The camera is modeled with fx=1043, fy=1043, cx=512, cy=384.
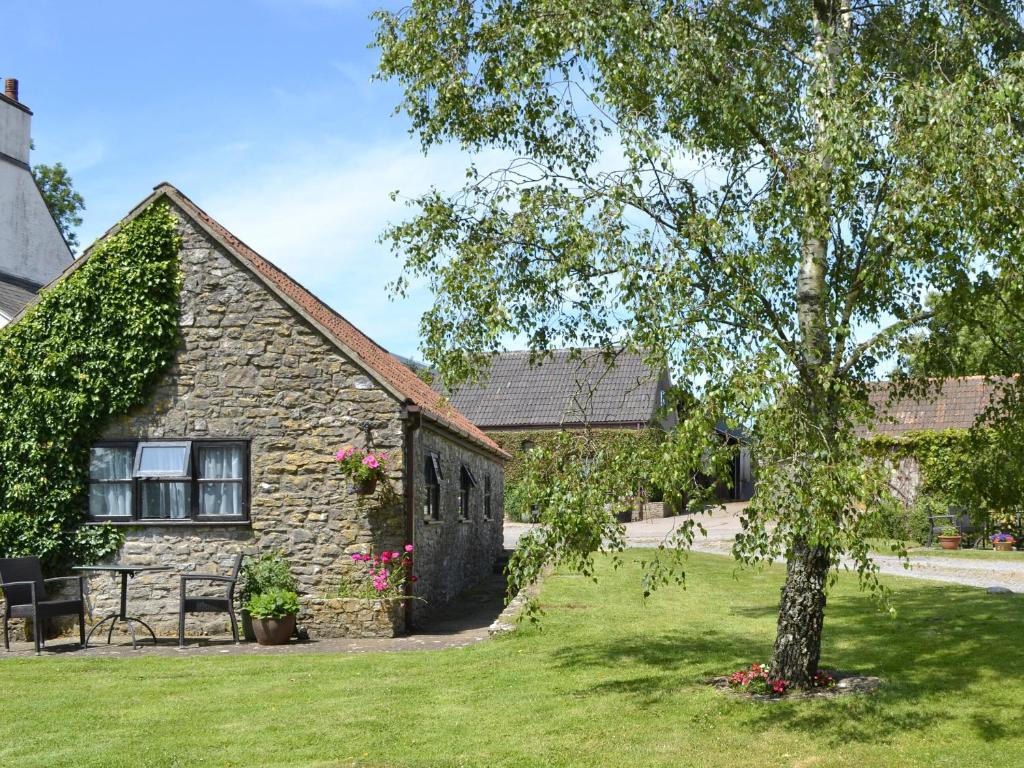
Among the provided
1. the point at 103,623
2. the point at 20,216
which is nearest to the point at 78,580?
the point at 103,623

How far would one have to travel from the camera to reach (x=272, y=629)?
13.1 metres

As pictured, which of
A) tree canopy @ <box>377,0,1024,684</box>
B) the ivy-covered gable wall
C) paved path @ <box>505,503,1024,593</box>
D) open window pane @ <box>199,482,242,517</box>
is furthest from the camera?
paved path @ <box>505,503,1024,593</box>

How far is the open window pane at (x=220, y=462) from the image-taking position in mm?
14133

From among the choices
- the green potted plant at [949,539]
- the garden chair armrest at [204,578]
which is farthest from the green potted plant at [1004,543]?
the garden chair armrest at [204,578]

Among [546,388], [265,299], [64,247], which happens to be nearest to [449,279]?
[265,299]

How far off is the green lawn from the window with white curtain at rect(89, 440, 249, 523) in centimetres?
254

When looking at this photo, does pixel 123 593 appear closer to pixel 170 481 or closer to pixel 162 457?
pixel 170 481

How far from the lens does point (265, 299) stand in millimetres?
14047

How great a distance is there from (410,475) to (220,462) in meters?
2.62

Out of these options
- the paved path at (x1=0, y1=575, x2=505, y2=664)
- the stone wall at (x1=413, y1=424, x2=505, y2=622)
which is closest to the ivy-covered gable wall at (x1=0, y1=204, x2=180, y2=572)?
the paved path at (x1=0, y1=575, x2=505, y2=664)

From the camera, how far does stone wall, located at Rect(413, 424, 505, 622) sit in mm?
14844

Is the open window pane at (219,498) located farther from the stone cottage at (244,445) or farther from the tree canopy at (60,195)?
the tree canopy at (60,195)

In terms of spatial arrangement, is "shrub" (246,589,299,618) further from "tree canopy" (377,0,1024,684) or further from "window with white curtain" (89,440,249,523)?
"tree canopy" (377,0,1024,684)

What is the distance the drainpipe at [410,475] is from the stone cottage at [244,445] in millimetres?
21
